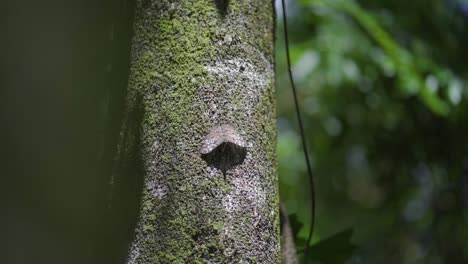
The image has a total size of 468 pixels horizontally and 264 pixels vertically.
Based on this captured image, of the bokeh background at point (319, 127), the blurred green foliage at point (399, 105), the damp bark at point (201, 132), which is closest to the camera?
the damp bark at point (201, 132)

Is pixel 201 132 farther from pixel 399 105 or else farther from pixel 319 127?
pixel 319 127

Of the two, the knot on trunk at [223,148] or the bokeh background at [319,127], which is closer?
the knot on trunk at [223,148]

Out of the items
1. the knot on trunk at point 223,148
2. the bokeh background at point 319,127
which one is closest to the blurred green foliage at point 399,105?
the bokeh background at point 319,127

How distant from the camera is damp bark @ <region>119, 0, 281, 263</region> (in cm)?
122

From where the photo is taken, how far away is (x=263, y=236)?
1264 mm

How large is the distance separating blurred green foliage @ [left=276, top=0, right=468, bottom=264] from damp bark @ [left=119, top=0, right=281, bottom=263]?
209 centimetres

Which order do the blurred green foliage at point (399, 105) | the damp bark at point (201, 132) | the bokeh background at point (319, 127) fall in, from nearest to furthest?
the damp bark at point (201, 132) → the bokeh background at point (319, 127) → the blurred green foliage at point (399, 105)

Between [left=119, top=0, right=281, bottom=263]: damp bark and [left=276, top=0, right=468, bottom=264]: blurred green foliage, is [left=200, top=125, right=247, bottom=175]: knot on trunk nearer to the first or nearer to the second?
[left=119, top=0, right=281, bottom=263]: damp bark

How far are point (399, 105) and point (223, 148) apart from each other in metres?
2.94

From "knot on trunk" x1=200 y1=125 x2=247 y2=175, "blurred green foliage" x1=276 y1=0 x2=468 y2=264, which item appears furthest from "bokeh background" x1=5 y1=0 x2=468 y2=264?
"knot on trunk" x1=200 y1=125 x2=247 y2=175

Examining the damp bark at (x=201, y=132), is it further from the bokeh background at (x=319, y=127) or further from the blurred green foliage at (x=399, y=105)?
the blurred green foliage at (x=399, y=105)

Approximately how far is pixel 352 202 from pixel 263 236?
4.23 m

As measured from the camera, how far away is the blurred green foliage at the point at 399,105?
363cm

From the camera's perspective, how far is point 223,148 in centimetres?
124
